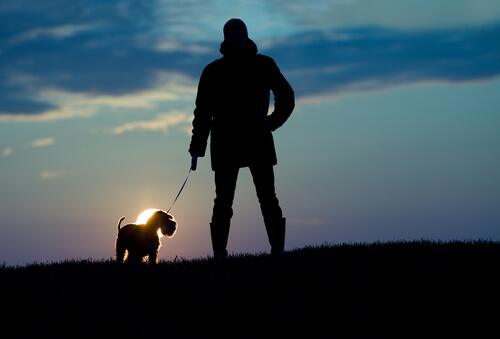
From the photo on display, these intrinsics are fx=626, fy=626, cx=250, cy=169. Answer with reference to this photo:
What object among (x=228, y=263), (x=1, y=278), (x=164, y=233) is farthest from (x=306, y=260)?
(x=1, y=278)

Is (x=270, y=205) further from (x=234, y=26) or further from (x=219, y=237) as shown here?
(x=234, y=26)

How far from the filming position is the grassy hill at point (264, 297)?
7.31 meters

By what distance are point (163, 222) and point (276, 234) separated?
2.05 m

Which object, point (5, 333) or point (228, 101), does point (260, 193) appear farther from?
point (5, 333)

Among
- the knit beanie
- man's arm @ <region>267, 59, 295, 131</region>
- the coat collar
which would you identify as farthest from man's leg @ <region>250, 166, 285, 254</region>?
the knit beanie

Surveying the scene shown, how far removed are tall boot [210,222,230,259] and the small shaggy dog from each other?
83 centimetres

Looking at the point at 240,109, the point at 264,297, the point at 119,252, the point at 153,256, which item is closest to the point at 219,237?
the point at 153,256

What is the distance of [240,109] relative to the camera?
1075 centimetres

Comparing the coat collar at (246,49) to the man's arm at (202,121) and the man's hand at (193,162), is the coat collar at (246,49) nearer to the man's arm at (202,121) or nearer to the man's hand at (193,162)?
the man's arm at (202,121)

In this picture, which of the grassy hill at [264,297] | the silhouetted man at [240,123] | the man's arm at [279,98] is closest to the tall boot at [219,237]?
the silhouetted man at [240,123]

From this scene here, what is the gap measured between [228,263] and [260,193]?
1.46m

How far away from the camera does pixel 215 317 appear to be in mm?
7523

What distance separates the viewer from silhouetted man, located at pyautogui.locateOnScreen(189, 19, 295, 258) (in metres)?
10.7

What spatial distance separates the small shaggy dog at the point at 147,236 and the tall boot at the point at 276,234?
1779mm
